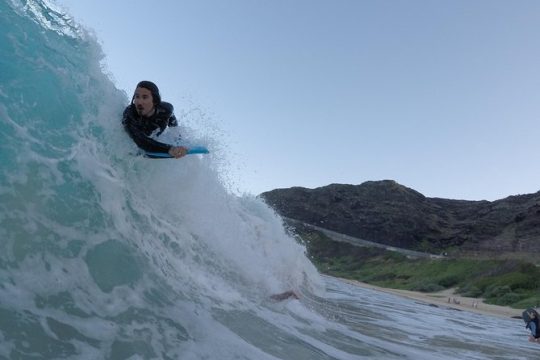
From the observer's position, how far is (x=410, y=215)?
72.6m

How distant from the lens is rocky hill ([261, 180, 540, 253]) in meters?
61.3

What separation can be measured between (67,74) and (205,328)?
3.28 m

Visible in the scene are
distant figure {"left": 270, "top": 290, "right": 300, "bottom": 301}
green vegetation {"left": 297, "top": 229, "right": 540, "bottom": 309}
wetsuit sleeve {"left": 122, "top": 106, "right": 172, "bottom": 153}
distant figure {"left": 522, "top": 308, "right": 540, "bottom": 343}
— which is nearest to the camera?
wetsuit sleeve {"left": 122, "top": 106, "right": 172, "bottom": 153}

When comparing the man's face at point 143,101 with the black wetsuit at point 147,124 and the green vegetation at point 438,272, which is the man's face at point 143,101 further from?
the green vegetation at point 438,272

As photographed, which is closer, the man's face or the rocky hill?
the man's face

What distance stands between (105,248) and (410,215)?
2774 inches

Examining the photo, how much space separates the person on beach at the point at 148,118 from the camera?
6.02 meters

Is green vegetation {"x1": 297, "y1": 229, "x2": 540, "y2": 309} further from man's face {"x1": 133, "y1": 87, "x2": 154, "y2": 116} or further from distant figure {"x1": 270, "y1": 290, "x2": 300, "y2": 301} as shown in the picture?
man's face {"x1": 133, "y1": 87, "x2": 154, "y2": 116}

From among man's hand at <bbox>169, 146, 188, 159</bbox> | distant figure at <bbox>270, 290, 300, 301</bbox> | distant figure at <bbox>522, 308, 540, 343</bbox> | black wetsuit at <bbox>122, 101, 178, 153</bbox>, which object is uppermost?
black wetsuit at <bbox>122, 101, 178, 153</bbox>

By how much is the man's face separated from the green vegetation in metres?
20.5

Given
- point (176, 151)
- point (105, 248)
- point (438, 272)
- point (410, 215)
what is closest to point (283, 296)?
point (176, 151)

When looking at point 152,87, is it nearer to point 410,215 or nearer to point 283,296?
point 283,296

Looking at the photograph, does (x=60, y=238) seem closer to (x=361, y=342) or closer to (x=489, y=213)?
(x=361, y=342)

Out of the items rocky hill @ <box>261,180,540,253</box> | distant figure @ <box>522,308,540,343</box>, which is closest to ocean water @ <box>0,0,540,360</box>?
distant figure @ <box>522,308,540,343</box>
